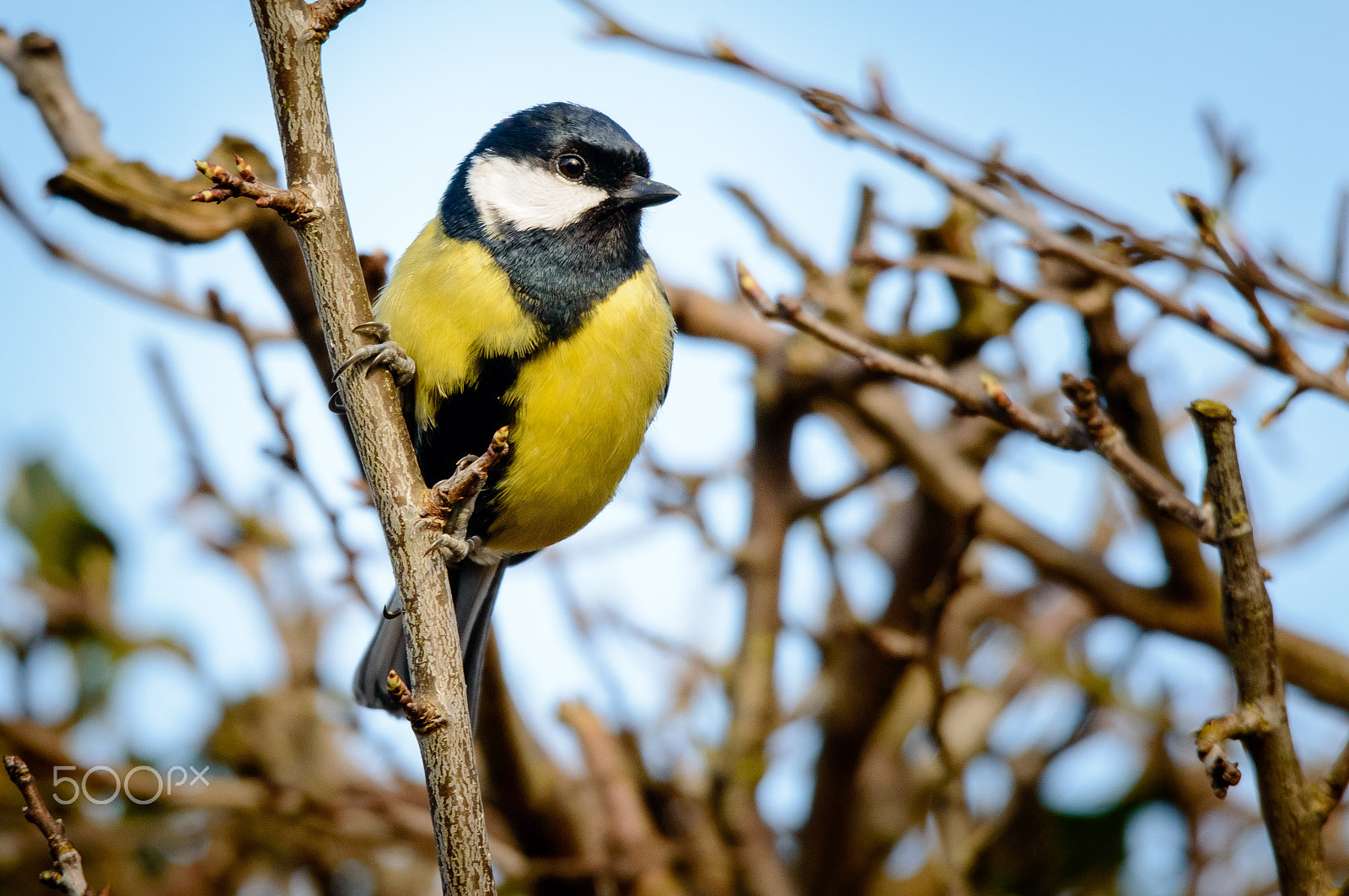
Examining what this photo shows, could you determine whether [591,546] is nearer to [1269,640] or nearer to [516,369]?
[516,369]

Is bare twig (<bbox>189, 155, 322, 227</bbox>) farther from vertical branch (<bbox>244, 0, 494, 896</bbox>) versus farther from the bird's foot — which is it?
the bird's foot

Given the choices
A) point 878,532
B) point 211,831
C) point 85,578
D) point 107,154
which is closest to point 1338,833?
point 878,532

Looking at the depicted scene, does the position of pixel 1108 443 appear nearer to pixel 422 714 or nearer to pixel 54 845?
pixel 422 714

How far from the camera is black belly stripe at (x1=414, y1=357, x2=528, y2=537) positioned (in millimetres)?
1804

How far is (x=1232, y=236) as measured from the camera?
5.61ft

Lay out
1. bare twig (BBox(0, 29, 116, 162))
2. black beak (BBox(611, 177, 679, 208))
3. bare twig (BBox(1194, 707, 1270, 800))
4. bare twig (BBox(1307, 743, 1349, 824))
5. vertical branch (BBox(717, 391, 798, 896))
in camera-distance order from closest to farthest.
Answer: bare twig (BBox(1194, 707, 1270, 800)) → bare twig (BBox(1307, 743, 1349, 824)) → bare twig (BBox(0, 29, 116, 162)) → black beak (BBox(611, 177, 679, 208)) → vertical branch (BBox(717, 391, 798, 896))

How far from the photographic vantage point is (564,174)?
84.0 inches

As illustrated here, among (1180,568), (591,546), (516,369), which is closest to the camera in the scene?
(516,369)

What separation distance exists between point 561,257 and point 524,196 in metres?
0.18

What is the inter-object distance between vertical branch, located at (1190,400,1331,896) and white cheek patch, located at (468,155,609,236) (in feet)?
3.73

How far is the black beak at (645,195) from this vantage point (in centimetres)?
209

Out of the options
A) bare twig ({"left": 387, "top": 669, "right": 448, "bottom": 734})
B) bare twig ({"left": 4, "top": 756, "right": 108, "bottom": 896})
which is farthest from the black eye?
bare twig ({"left": 4, "top": 756, "right": 108, "bottom": 896})

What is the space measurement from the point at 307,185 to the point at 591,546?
1.67m

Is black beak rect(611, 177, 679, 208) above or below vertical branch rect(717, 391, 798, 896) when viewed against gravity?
above
